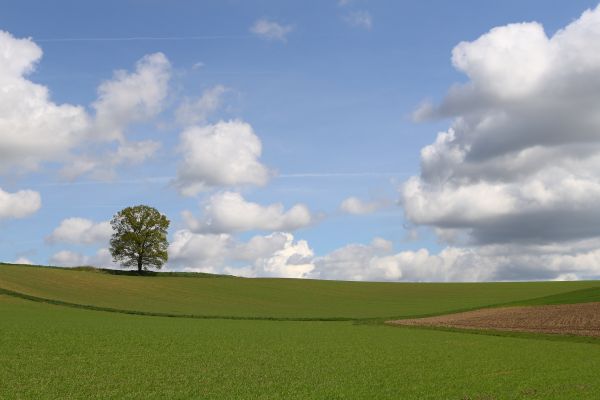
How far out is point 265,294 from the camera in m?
86.2

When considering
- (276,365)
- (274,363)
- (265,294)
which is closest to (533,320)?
(274,363)

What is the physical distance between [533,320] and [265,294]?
1642 inches

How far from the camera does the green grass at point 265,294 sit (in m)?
66.4

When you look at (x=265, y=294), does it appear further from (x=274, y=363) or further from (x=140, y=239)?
(x=274, y=363)

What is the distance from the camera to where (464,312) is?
6650 cm

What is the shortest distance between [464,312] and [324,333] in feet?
102

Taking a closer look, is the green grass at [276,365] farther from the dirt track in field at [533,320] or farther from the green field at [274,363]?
the dirt track in field at [533,320]

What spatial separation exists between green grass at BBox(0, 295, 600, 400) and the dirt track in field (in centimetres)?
1036

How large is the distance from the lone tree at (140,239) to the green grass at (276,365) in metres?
64.7

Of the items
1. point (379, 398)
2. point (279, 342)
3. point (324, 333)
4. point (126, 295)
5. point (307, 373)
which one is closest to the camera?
point (379, 398)

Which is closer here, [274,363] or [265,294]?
[274,363]

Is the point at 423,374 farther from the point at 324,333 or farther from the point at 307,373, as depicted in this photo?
the point at 324,333

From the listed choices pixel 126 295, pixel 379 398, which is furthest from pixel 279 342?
pixel 126 295

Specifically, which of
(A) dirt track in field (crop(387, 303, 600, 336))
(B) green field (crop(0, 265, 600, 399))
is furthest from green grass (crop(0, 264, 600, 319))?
(B) green field (crop(0, 265, 600, 399))
